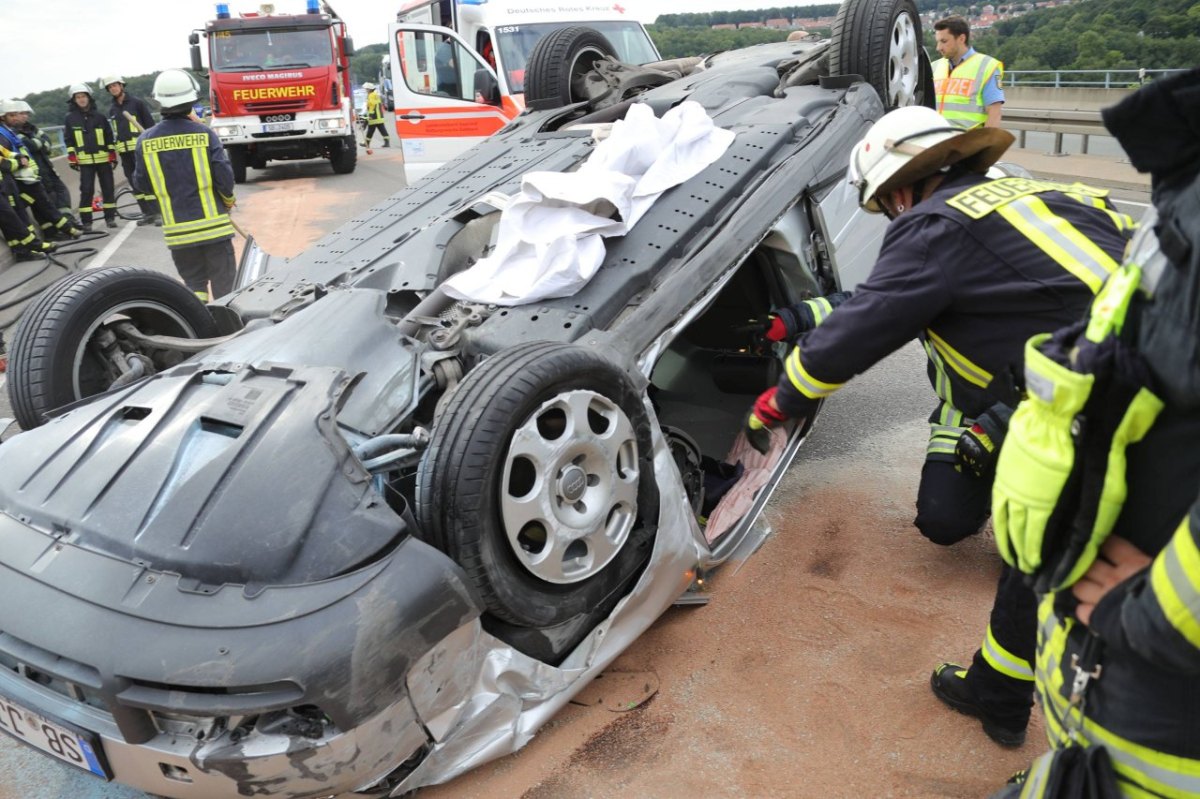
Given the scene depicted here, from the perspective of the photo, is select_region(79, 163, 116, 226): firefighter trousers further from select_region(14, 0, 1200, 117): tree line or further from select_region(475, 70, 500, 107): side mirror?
select_region(475, 70, 500, 107): side mirror

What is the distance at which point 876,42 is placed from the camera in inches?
161

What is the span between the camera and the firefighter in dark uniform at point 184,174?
5934 millimetres

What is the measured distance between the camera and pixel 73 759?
211cm

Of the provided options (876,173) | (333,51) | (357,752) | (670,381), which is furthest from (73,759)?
(333,51)

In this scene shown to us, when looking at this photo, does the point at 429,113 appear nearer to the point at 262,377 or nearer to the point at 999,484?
the point at 262,377

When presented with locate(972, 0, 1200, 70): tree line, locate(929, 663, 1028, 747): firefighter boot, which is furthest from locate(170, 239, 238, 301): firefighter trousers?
locate(972, 0, 1200, 70): tree line

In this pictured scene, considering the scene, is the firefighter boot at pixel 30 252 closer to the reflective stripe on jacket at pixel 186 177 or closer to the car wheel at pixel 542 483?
the reflective stripe on jacket at pixel 186 177

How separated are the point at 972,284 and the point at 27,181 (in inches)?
476

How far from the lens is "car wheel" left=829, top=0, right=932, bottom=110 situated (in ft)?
13.3

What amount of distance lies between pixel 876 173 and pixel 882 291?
50 cm

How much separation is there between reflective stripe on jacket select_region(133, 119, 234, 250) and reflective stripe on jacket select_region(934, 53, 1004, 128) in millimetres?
5163

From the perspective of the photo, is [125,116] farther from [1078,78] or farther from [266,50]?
[1078,78]

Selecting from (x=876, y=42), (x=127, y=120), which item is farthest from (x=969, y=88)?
(x=127, y=120)

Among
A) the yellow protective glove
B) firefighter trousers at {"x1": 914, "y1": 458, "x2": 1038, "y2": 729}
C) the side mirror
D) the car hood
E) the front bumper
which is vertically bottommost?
firefighter trousers at {"x1": 914, "y1": 458, "x2": 1038, "y2": 729}
